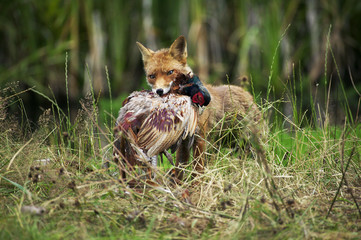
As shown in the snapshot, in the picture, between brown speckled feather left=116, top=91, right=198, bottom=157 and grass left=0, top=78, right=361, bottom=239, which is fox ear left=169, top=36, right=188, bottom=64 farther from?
grass left=0, top=78, right=361, bottom=239

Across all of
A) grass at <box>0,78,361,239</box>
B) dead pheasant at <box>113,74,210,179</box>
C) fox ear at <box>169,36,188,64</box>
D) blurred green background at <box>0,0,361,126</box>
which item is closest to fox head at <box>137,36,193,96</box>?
fox ear at <box>169,36,188,64</box>

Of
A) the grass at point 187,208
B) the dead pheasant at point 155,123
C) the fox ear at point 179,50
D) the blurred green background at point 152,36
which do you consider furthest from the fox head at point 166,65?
the blurred green background at point 152,36

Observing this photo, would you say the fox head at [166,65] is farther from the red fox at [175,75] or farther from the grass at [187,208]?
the grass at [187,208]

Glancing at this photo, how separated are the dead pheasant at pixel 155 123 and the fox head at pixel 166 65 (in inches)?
11.4

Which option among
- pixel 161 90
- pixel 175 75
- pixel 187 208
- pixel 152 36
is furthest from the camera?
pixel 152 36

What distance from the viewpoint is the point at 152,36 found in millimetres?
9086

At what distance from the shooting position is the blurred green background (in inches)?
329

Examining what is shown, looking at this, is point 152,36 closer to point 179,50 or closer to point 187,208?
point 179,50

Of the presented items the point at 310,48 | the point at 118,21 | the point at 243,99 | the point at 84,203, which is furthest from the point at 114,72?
the point at 84,203

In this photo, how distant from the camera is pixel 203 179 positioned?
2.79 m

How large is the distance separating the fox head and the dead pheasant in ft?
0.95

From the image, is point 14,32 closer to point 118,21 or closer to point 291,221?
point 118,21

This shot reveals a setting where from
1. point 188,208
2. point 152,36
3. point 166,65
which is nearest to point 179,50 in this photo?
point 166,65

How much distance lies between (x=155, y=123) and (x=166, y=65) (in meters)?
0.78
